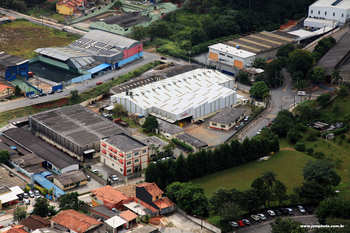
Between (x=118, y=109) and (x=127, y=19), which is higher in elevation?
(x=127, y=19)

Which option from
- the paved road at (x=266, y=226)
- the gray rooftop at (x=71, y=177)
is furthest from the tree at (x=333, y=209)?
the gray rooftop at (x=71, y=177)

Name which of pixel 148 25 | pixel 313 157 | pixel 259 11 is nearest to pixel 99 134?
pixel 313 157

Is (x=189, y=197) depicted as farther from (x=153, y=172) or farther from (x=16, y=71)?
(x=16, y=71)

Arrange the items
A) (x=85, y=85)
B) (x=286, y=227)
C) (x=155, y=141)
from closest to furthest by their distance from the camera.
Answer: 1. (x=286, y=227)
2. (x=155, y=141)
3. (x=85, y=85)

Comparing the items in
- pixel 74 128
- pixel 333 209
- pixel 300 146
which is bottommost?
pixel 300 146

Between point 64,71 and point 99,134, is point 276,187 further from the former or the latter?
point 64,71

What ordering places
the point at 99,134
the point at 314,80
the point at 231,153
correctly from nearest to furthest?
the point at 231,153 < the point at 99,134 < the point at 314,80

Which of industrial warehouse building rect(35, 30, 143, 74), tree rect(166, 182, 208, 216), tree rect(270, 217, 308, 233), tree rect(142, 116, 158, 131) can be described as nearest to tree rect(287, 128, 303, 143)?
tree rect(142, 116, 158, 131)

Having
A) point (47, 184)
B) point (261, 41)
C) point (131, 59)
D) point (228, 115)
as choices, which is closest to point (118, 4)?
point (131, 59)

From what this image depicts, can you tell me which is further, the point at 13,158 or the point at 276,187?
the point at 13,158
